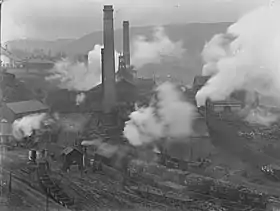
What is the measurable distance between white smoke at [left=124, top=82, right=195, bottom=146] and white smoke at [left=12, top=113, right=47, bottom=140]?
2.12 feet

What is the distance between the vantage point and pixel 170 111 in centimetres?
290

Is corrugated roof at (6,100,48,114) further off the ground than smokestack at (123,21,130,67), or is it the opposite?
smokestack at (123,21,130,67)

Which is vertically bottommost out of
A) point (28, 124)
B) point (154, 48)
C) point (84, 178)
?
point (84, 178)

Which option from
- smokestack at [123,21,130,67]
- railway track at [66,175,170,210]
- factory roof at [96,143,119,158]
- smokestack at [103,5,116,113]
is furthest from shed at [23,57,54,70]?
railway track at [66,175,170,210]

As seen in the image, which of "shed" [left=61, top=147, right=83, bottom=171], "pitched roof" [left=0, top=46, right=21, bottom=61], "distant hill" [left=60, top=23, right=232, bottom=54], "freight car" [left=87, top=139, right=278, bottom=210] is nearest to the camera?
"freight car" [left=87, top=139, right=278, bottom=210]

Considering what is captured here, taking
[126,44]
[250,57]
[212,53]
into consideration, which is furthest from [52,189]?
[250,57]

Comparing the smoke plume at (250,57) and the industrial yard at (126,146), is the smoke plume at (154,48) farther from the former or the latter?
the smoke plume at (250,57)

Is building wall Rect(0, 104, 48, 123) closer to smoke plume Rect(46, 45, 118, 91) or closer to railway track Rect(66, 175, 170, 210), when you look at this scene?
smoke plume Rect(46, 45, 118, 91)

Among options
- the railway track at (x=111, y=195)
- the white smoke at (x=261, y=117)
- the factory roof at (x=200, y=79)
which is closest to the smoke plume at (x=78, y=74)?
the factory roof at (x=200, y=79)

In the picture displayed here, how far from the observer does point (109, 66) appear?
2.97 m

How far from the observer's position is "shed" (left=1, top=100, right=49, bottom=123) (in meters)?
3.03

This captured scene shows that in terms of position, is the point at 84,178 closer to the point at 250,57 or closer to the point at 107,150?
the point at 107,150

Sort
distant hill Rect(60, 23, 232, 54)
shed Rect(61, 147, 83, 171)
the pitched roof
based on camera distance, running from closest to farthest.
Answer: distant hill Rect(60, 23, 232, 54) < shed Rect(61, 147, 83, 171) < the pitched roof

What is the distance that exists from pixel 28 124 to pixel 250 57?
1.61 meters
